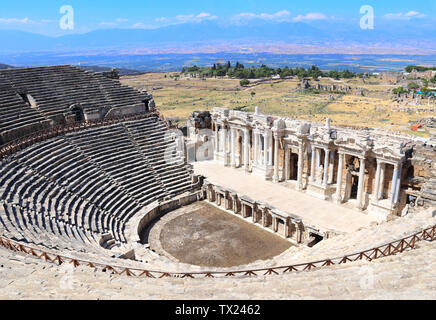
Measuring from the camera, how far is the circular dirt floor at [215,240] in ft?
77.9

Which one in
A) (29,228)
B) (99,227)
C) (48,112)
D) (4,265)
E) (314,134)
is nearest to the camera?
(4,265)

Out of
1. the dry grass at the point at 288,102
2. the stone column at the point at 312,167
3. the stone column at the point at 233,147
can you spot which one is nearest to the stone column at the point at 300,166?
the stone column at the point at 312,167

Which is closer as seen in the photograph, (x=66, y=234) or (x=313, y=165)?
(x=66, y=234)

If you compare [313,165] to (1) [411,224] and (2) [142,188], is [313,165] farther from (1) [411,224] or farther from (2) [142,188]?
(2) [142,188]

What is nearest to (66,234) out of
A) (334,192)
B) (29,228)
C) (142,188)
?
(29,228)

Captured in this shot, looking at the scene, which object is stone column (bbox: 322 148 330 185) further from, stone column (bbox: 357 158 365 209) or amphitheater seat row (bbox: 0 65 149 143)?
amphitheater seat row (bbox: 0 65 149 143)

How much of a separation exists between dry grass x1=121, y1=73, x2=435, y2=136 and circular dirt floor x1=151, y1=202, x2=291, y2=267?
38.8 m

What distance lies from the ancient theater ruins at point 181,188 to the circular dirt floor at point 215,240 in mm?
116

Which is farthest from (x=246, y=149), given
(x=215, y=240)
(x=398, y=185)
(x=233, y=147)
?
(x=398, y=185)

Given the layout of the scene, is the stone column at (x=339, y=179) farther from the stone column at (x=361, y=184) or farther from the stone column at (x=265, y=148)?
the stone column at (x=265, y=148)

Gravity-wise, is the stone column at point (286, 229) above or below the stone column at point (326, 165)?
below

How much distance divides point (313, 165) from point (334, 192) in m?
2.71

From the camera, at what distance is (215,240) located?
84.7 ft

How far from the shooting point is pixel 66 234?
2005 cm
